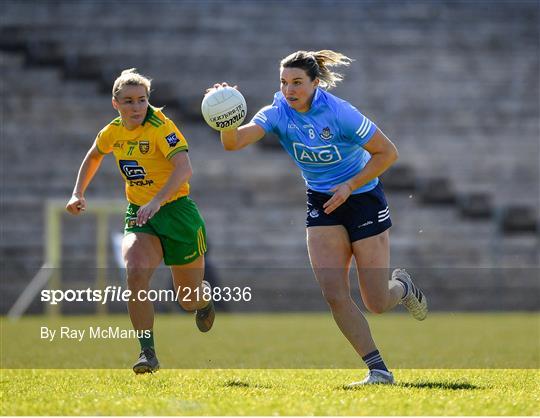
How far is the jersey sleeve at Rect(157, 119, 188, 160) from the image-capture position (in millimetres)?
6961

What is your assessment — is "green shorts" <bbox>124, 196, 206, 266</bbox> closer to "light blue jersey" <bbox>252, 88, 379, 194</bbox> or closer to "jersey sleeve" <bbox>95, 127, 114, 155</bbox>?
"jersey sleeve" <bbox>95, 127, 114, 155</bbox>

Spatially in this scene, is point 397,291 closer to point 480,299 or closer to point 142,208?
point 142,208

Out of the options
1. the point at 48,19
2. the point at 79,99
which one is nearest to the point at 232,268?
the point at 79,99

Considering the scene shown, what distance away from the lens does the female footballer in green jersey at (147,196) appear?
689 centimetres

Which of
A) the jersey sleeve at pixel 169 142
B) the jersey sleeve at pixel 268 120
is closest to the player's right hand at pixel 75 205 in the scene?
the jersey sleeve at pixel 169 142

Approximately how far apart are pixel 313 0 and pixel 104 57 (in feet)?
15.0

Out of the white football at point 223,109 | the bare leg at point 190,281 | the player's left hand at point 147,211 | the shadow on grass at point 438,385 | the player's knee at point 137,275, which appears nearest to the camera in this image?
the shadow on grass at point 438,385

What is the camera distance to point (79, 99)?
2005cm

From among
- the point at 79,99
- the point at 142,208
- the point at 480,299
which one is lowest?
the point at 480,299

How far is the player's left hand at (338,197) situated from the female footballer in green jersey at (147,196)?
1.00m

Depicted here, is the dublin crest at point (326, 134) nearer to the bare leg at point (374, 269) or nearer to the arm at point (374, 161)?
the arm at point (374, 161)

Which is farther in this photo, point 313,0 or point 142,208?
point 313,0

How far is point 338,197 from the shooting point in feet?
21.0

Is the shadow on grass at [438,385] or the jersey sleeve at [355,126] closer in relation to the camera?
the shadow on grass at [438,385]
